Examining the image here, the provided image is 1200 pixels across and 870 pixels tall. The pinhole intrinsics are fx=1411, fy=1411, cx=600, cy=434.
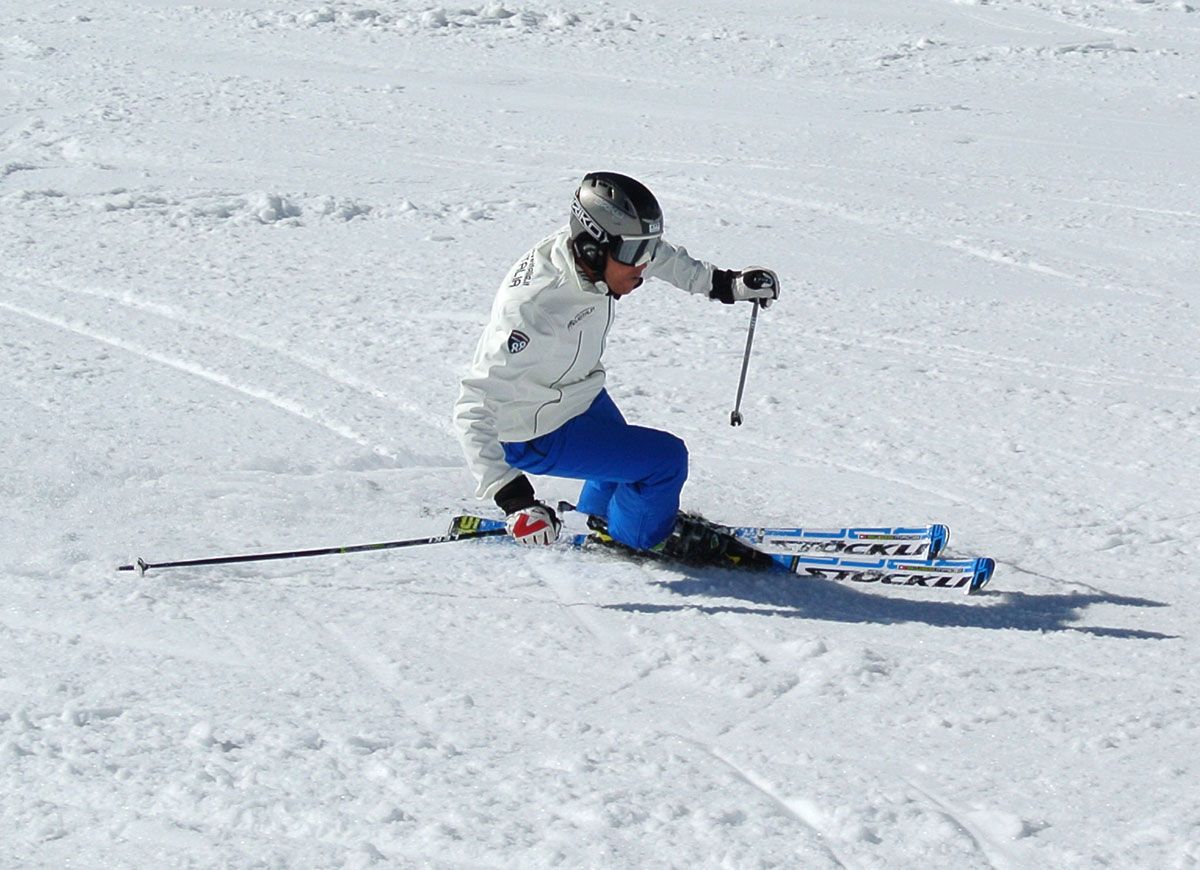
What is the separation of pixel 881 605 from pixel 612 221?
1.71 meters

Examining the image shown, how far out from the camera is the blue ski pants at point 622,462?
17.0ft

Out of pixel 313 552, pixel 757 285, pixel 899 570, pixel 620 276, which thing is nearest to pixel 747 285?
pixel 757 285

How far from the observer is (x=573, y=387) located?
514 cm

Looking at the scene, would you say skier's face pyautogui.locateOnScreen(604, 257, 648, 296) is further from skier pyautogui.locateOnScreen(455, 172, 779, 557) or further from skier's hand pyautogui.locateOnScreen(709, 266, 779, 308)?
skier's hand pyautogui.locateOnScreen(709, 266, 779, 308)

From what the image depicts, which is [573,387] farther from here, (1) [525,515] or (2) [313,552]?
(2) [313,552]

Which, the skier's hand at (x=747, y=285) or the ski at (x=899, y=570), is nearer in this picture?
the ski at (x=899, y=570)

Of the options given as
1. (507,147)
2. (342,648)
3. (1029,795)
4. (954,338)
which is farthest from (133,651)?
(507,147)

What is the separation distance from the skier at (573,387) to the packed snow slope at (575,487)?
343mm

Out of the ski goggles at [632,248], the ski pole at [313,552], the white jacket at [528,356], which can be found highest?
the ski goggles at [632,248]

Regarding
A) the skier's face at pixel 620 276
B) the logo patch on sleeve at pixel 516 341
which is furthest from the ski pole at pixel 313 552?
→ the skier's face at pixel 620 276

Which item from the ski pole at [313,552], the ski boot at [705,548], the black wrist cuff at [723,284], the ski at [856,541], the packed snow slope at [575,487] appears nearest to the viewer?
the packed snow slope at [575,487]

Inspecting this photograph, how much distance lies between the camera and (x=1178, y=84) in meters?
14.3

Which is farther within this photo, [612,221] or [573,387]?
[573,387]

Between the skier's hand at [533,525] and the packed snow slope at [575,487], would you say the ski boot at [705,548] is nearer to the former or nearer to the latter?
the packed snow slope at [575,487]
